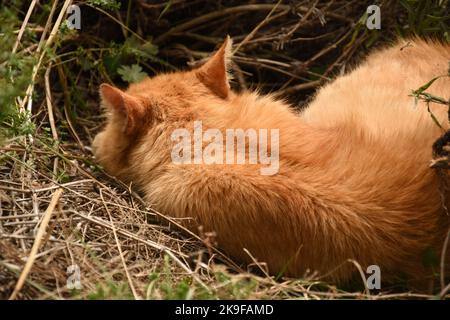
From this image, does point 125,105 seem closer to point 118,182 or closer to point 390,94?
point 118,182

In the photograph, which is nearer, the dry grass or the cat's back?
the dry grass

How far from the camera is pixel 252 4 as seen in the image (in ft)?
15.4

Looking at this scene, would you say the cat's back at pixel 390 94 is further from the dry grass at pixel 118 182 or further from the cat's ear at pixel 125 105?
the cat's ear at pixel 125 105

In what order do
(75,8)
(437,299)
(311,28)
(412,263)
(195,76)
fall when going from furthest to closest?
(311,28)
(75,8)
(195,76)
(412,263)
(437,299)

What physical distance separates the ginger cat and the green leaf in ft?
2.71

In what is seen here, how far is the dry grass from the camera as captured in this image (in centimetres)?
269

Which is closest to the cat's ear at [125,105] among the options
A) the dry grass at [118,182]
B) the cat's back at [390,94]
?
the dry grass at [118,182]

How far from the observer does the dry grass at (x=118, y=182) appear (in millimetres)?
2688

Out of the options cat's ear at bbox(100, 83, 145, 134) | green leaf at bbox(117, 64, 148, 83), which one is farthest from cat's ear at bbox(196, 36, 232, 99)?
green leaf at bbox(117, 64, 148, 83)

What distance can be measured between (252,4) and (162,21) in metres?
0.65

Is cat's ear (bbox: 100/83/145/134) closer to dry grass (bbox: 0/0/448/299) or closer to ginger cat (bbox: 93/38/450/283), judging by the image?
ginger cat (bbox: 93/38/450/283)

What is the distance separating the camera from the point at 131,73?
171 inches

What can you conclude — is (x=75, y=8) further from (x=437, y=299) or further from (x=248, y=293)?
(x=437, y=299)
